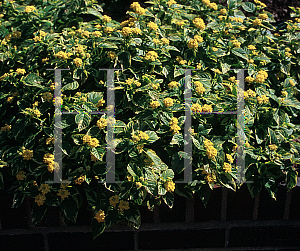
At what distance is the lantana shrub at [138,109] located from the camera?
1.61m

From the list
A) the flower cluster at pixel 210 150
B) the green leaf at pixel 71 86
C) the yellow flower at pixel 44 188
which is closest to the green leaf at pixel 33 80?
the green leaf at pixel 71 86

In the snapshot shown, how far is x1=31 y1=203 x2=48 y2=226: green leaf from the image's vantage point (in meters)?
1.63

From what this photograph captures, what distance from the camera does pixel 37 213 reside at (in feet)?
5.40

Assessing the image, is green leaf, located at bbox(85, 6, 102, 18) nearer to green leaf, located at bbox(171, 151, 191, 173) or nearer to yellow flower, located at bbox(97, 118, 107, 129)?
yellow flower, located at bbox(97, 118, 107, 129)

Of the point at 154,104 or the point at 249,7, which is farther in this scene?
the point at 249,7

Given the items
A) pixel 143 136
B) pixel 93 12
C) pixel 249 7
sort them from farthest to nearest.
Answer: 1. pixel 249 7
2. pixel 93 12
3. pixel 143 136

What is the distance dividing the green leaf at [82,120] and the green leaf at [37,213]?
0.48m

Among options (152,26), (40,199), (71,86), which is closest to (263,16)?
(152,26)

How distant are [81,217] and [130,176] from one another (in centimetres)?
45

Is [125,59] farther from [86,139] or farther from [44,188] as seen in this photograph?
[44,188]

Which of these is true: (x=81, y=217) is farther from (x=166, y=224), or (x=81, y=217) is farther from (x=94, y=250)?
(x=166, y=224)

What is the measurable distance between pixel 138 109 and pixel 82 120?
1.04ft

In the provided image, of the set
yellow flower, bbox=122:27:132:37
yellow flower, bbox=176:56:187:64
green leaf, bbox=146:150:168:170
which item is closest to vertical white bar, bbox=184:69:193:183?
green leaf, bbox=146:150:168:170

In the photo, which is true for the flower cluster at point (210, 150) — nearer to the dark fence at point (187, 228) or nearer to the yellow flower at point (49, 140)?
the dark fence at point (187, 228)
